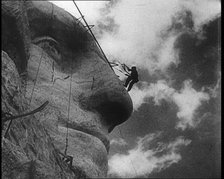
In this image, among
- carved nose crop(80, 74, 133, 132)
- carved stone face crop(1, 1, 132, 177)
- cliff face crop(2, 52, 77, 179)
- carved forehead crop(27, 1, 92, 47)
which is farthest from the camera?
carved forehead crop(27, 1, 92, 47)

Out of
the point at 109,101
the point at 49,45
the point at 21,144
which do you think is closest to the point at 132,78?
the point at 109,101

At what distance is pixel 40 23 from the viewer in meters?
14.9

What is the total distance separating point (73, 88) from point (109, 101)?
1.60 m

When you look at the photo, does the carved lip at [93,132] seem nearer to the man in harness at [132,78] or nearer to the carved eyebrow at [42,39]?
the man in harness at [132,78]

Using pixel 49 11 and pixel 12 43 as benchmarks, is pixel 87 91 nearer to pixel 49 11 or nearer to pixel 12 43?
pixel 49 11

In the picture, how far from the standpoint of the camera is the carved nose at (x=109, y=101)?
1274 cm

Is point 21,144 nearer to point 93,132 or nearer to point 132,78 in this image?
point 93,132

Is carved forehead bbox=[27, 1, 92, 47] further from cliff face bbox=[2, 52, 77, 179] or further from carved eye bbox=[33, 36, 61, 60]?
cliff face bbox=[2, 52, 77, 179]

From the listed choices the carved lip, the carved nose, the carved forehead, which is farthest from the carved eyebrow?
the carved lip

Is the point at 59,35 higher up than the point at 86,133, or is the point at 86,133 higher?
the point at 59,35

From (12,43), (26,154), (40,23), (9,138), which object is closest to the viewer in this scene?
(9,138)

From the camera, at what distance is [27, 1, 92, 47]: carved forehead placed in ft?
48.1

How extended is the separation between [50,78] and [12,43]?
16.2 ft

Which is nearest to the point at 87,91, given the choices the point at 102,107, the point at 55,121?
the point at 102,107
